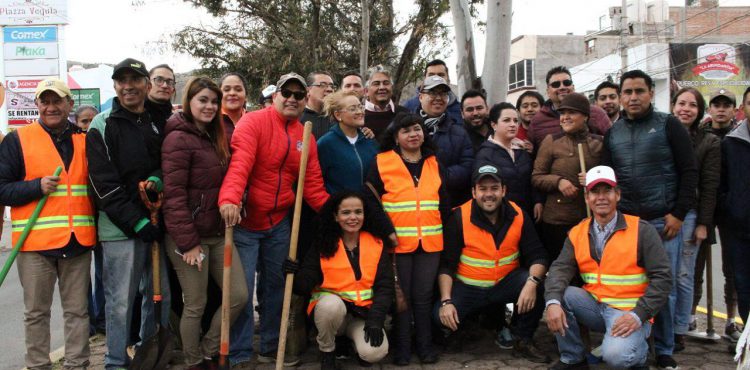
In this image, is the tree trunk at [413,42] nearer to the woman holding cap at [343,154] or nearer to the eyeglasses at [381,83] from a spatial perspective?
the eyeglasses at [381,83]

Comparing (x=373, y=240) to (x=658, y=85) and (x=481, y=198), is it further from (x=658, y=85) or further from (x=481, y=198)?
(x=658, y=85)

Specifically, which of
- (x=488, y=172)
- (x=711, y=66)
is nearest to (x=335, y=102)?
(x=488, y=172)

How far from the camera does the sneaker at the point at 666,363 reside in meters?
4.37

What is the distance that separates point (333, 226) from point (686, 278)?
113 inches

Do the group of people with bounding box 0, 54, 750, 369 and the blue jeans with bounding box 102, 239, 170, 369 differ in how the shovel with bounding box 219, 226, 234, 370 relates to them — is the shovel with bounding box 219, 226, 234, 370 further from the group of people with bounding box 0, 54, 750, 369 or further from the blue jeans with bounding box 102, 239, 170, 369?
the blue jeans with bounding box 102, 239, 170, 369

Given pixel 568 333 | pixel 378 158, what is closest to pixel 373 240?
pixel 378 158

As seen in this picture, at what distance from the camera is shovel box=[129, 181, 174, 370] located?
4070 millimetres

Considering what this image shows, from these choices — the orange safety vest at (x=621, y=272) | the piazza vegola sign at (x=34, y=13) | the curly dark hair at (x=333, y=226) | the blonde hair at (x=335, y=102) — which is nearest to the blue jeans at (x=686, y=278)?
the orange safety vest at (x=621, y=272)

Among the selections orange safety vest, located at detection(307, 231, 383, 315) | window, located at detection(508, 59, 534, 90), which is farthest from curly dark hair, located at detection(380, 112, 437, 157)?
window, located at detection(508, 59, 534, 90)

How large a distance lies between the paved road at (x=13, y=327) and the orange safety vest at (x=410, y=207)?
350 cm

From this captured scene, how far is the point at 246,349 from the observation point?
4578 mm

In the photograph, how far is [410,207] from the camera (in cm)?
462

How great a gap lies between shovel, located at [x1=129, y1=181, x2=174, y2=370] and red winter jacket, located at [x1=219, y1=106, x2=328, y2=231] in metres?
0.55

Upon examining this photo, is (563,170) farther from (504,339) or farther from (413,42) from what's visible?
(413,42)
